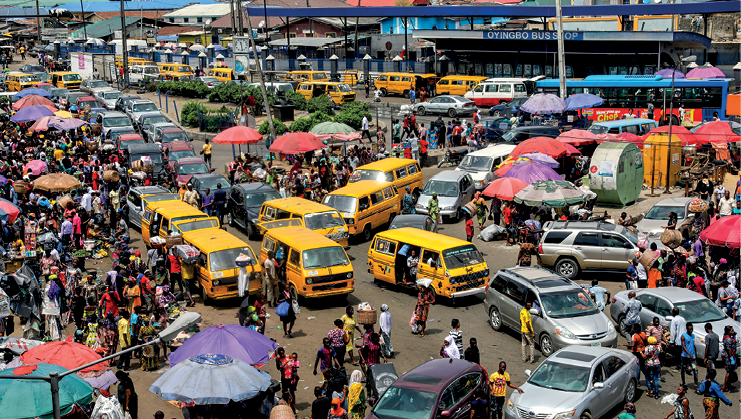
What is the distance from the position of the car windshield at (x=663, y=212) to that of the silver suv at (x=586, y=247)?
2.96m

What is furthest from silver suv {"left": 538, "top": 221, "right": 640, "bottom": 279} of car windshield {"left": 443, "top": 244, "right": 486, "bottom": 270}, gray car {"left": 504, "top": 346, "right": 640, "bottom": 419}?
gray car {"left": 504, "top": 346, "right": 640, "bottom": 419}

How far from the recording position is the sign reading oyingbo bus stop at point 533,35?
50.9 meters

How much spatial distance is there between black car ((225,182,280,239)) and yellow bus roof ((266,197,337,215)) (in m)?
1.16

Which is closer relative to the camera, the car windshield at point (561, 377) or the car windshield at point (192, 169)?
the car windshield at point (561, 377)

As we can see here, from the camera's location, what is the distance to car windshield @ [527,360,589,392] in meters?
12.4

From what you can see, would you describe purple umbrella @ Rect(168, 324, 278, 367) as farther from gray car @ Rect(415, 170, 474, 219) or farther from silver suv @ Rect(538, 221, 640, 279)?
gray car @ Rect(415, 170, 474, 219)

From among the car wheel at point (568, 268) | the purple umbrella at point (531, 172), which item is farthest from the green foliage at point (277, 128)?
the car wheel at point (568, 268)

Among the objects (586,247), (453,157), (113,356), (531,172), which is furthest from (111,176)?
(113,356)

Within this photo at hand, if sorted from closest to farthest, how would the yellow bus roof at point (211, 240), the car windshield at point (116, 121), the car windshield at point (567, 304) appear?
the car windshield at point (567, 304) < the yellow bus roof at point (211, 240) < the car windshield at point (116, 121)

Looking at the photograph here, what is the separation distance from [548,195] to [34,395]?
54.4 ft

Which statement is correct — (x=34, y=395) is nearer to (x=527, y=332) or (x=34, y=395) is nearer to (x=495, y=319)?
(x=527, y=332)

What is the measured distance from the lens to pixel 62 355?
39.0 feet

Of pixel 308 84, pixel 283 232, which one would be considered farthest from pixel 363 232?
pixel 308 84

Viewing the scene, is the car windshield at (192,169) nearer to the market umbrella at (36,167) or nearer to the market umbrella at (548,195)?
the market umbrella at (36,167)
